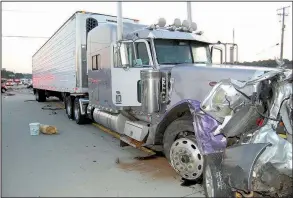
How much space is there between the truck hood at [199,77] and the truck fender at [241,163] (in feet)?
3.67

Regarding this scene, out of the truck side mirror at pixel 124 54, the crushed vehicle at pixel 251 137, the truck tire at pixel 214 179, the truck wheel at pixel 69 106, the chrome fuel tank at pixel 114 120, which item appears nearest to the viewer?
the crushed vehicle at pixel 251 137

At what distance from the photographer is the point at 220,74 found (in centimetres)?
483

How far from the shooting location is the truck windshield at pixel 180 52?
6562 millimetres

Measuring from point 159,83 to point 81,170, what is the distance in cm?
223

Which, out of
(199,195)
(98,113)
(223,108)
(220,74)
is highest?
(220,74)

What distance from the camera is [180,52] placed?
269 inches

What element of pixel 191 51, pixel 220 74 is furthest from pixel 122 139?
pixel 220 74

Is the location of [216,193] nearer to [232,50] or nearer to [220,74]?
[220,74]

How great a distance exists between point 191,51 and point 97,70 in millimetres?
3258

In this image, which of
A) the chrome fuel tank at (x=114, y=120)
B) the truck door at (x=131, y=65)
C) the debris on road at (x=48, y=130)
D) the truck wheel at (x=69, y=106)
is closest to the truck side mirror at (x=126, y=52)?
the truck door at (x=131, y=65)

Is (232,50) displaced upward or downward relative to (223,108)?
upward

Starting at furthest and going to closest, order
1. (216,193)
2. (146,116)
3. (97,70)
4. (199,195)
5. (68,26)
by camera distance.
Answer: (68,26) → (97,70) → (146,116) → (199,195) → (216,193)

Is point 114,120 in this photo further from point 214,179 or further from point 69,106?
point 69,106

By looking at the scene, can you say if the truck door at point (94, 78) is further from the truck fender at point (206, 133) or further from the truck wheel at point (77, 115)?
the truck fender at point (206, 133)
